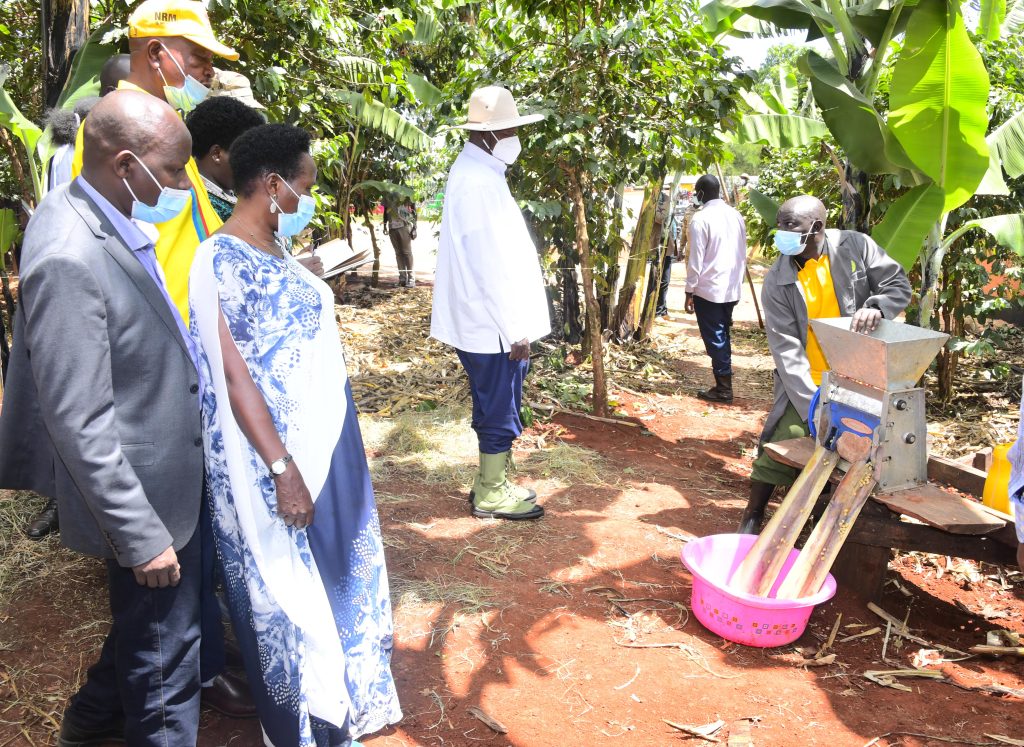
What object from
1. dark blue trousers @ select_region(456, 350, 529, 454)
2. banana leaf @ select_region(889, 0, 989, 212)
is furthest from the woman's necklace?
banana leaf @ select_region(889, 0, 989, 212)

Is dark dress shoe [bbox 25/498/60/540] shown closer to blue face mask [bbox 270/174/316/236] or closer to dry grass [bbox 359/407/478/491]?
dry grass [bbox 359/407/478/491]

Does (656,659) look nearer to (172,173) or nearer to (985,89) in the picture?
(172,173)

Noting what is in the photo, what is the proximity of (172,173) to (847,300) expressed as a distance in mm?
3196

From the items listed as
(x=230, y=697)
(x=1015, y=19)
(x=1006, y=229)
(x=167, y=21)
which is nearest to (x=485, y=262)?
(x=167, y=21)

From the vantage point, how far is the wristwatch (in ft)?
7.18

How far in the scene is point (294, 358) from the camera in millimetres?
2285

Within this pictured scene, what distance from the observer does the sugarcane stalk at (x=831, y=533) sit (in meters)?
3.25

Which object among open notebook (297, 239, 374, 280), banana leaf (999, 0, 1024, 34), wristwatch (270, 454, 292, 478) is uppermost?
banana leaf (999, 0, 1024, 34)

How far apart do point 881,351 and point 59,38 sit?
4688 mm

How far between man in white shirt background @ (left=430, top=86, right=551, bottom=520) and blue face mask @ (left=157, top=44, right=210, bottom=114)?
1295 millimetres

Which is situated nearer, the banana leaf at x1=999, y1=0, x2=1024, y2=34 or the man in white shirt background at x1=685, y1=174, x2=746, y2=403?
the man in white shirt background at x1=685, y1=174, x2=746, y2=403

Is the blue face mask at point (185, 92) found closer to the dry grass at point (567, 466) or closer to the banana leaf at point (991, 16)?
the dry grass at point (567, 466)

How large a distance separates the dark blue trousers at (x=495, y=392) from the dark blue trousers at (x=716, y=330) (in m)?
3.45

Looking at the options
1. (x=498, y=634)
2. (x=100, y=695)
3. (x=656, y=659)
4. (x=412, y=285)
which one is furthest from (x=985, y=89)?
(x=412, y=285)
